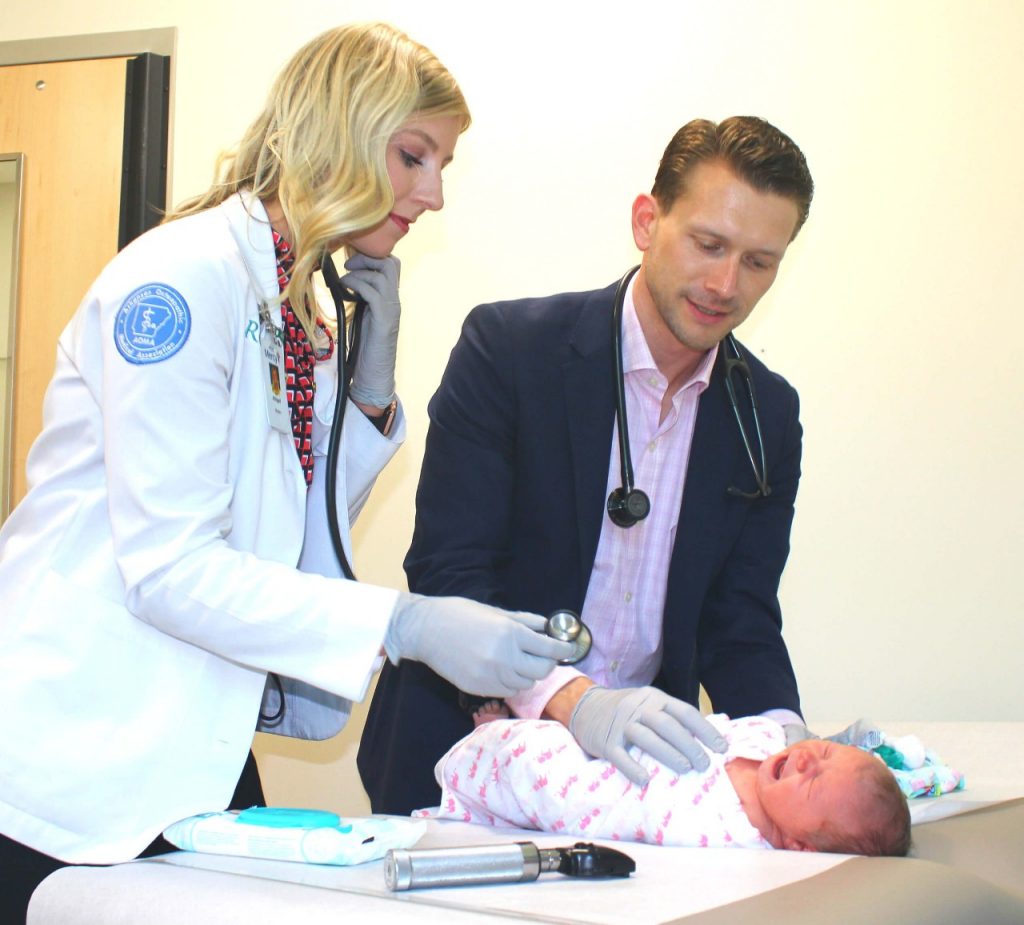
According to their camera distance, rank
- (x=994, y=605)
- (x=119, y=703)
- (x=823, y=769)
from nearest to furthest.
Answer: (x=119, y=703) → (x=823, y=769) → (x=994, y=605)

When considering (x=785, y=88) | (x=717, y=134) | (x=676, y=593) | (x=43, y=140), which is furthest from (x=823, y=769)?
(x=43, y=140)

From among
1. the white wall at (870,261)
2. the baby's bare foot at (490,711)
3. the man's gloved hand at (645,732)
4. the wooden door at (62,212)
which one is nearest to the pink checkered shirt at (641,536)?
the baby's bare foot at (490,711)

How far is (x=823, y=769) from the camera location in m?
1.32

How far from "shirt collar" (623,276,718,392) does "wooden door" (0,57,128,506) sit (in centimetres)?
160

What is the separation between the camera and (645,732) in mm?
1355

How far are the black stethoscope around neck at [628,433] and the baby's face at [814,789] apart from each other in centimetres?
39

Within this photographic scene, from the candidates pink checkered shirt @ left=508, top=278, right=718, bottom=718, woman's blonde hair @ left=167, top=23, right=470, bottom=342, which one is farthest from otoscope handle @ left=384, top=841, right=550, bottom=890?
pink checkered shirt @ left=508, top=278, right=718, bottom=718

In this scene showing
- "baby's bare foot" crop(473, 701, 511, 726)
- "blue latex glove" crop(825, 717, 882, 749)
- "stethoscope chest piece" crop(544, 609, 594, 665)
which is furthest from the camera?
"baby's bare foot" crop(473, 701, 511, 726)

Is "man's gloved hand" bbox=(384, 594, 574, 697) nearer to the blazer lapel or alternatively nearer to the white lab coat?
the white lab coat

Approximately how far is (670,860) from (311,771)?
1845mm

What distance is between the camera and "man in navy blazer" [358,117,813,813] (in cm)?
168

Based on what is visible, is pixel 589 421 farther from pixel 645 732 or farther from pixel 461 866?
pixel 461 866

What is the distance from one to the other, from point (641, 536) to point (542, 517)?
0.50 feet

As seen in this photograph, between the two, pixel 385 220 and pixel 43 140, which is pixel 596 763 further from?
pixel 43 140
